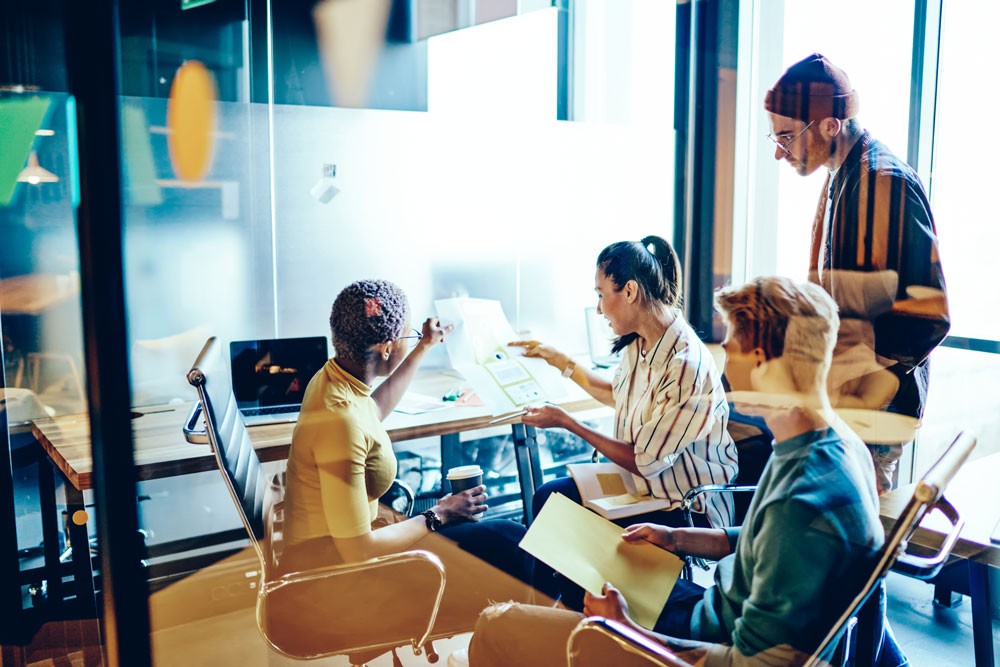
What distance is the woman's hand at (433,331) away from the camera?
88.0 inches

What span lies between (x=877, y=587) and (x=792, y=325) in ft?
1.48

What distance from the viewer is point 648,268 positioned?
6.61 ft

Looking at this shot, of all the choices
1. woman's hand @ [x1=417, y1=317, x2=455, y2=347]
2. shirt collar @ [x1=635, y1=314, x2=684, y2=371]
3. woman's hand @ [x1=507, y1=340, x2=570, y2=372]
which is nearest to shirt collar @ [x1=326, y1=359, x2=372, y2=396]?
woman's hand @ [x1=417, y1=317, x2=455, y2=347]

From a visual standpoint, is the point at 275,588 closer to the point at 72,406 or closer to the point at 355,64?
the point at 72,406

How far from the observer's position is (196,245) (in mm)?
2477

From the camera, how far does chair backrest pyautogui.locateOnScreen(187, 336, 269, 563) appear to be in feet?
4.83

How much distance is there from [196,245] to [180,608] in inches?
49.3

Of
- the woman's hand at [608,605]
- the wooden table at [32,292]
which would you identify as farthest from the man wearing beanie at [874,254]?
the wooden table at [32,292]

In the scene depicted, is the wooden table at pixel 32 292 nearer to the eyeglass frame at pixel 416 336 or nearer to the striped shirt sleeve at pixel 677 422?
the eyeglass frame at pixel 416 336

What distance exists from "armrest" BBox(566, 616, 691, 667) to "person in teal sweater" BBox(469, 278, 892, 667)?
0.10 ft

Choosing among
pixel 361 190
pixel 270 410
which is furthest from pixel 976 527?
pixel 361 190

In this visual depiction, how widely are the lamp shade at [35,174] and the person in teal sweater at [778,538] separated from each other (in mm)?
1862

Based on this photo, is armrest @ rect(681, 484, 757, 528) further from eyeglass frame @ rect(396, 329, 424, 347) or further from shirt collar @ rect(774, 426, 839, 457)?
eyeglass frame @ rect(396, 329, 424, 347)

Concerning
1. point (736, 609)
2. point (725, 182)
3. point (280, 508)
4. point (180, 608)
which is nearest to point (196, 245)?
point (280, 508)
